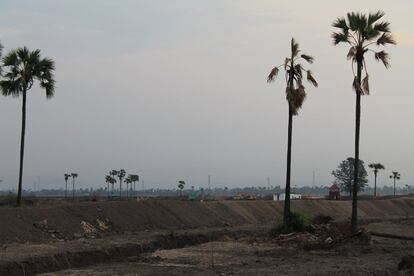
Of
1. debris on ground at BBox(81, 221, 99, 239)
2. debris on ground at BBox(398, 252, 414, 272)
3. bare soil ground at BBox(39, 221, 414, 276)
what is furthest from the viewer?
debris on ground at BBox(81, 221, 99, 239)

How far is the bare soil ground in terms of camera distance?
853 inches

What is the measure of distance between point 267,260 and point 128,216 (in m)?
17.4

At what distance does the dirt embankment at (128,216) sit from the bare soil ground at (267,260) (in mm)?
7237

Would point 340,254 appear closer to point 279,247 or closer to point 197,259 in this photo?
point 279,247

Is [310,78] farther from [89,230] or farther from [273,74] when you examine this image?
[89,230]

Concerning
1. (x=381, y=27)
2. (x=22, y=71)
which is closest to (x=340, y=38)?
(x=381, y=27)

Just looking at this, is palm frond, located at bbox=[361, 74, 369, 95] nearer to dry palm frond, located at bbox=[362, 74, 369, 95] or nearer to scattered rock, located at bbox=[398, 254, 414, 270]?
dry palm frond, located at bbox=[362, 74, 369, 95]

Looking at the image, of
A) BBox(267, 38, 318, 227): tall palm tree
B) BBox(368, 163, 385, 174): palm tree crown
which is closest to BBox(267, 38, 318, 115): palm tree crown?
BBox(267, 38, 318, 227): tall palm tree

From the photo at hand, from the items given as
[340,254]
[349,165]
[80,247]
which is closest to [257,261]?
[340,254]

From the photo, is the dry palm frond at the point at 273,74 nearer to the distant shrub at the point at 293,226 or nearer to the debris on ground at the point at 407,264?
the distant shrub at the point at 293,226

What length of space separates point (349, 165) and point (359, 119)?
404 feet

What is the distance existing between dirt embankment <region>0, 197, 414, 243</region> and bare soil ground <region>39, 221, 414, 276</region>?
7.24 metres

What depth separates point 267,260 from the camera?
25.8m

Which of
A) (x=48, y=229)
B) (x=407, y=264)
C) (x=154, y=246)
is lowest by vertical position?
(x=154, y=246)
